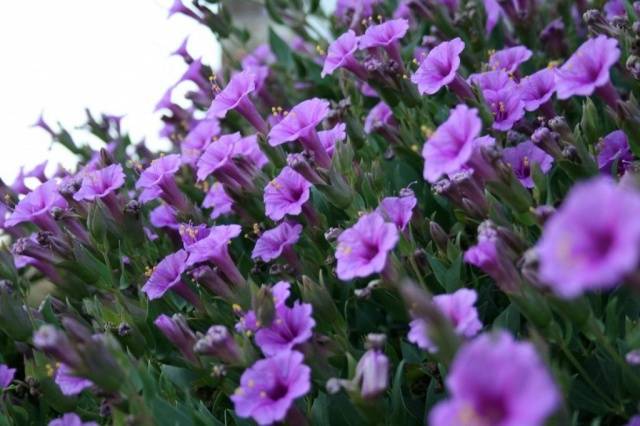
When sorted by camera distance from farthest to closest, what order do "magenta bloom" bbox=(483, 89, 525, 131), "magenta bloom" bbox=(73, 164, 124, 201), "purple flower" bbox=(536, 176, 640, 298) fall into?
"magenta bloom" bbox=(73, 164, 124, 201)
"magenta bloom" bbox=(483, 89, 525, 131)
"purple flower" bbox=(536, 176, 640, 298)

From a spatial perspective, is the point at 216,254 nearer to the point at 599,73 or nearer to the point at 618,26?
the point at 599,73

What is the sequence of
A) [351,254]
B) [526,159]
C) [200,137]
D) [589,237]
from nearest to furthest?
[589,237], [351,254], [526,159], [200,137]

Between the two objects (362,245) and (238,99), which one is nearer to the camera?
(362,245)

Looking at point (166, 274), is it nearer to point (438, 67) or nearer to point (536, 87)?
point (438, 67)

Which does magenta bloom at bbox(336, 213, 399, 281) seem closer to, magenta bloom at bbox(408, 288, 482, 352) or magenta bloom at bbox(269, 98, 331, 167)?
magenta bloom at bbox(408, 288, 482, 352)

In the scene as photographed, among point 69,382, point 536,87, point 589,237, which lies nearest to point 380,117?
point 536,87

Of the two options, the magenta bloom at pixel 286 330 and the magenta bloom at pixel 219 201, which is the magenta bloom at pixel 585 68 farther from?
the magenta bloom at pixel 219 201

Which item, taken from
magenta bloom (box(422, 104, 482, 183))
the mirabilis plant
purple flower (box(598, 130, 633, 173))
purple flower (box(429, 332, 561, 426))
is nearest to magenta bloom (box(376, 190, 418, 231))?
the mirabilis plant

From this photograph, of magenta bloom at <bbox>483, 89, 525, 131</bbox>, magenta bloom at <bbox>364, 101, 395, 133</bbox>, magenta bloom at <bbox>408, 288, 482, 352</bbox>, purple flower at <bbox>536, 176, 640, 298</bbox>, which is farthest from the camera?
magenta bloom at <bbox>364, 101, 395, 133</bbox>
